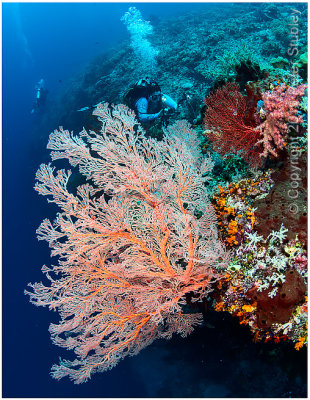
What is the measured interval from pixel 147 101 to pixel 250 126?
4704 millimetres

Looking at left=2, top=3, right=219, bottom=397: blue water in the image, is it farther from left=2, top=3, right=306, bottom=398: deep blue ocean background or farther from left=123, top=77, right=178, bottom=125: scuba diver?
left=123, top=77, right=178, bottom=125: scuba diver

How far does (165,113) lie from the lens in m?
7.95

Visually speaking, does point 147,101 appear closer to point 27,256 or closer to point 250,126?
point 250,126

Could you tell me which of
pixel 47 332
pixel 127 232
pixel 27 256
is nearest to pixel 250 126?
pixel 127 232

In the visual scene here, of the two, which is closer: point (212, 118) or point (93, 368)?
point (212, 118)

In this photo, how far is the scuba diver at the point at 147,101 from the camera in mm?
7312

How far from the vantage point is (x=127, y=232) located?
138 inches

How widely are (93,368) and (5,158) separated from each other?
2008 centimetres

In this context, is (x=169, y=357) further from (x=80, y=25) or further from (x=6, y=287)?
(x=80, y=25)

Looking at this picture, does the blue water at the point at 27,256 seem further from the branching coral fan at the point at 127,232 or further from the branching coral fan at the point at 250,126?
the branching coral fan at the point at 250,126

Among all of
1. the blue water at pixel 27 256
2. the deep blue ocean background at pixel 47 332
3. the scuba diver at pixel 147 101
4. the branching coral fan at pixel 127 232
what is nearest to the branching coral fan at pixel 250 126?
the branching coral fan at pixel 127 232

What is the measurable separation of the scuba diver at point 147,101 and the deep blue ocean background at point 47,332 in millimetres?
6028

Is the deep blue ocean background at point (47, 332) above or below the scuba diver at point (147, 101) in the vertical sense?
below

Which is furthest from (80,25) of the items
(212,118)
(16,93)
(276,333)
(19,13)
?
(276,333)
